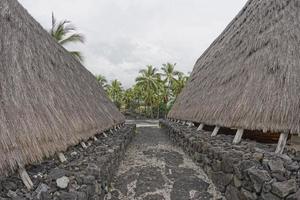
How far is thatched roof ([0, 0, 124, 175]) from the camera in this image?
3119mm

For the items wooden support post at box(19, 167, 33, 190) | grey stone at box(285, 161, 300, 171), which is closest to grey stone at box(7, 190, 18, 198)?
wooden support post at box(19, 167, 33, 190)

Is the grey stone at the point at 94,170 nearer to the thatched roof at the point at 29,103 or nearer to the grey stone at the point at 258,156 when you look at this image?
the thatched roof at the point at 29,103

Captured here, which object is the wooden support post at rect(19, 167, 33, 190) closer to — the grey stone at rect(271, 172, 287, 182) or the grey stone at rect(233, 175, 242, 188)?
the grey stone at rect(233, 175, 242, 188)

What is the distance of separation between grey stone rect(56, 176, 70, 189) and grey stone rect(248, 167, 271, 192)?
7.86 feet

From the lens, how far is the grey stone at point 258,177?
11.0ft

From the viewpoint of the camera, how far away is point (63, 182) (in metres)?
3.31

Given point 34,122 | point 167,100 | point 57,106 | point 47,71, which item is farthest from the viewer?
point 167,100

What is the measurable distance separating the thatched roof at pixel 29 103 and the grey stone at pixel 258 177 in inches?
108

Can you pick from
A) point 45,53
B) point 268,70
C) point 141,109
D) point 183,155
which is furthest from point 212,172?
point 141,109

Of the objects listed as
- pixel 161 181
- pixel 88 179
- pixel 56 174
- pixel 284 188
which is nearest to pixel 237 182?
pixel 284 188

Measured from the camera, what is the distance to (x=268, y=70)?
5.11m

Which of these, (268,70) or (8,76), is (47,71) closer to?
(8,76)

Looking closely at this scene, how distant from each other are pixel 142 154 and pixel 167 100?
34445 millimetres

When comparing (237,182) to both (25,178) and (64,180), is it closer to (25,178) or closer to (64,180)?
(64,180)
